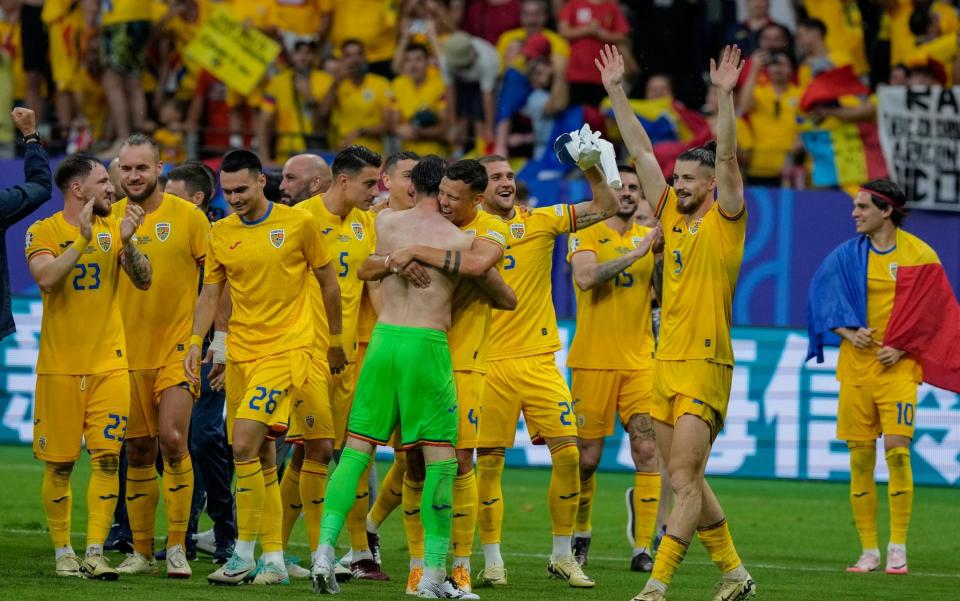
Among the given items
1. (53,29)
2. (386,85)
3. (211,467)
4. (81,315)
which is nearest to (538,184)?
(386,85)

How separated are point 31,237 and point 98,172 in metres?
0.60

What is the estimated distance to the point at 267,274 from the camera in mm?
9930

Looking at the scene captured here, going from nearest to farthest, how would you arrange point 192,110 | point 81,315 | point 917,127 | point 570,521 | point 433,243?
point 433,243, point 81,315, point 570,521, point 917,127, point 192,110

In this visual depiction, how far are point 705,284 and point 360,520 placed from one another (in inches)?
117

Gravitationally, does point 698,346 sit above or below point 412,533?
above

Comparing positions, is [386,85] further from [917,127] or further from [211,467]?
[211,467]

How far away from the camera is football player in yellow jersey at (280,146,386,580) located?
10.5 meters

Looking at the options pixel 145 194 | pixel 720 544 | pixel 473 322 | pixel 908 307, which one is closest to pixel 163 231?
pixel 145 194

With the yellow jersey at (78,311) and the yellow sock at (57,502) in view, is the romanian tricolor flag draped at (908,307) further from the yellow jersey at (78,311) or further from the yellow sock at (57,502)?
the yellow sock at (57,502)

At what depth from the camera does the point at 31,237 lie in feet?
32.9

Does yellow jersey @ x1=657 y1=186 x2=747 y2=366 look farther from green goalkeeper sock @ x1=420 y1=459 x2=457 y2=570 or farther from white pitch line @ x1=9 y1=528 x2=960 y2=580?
white pitch line @ x1=9 y1=528 x2=960 y2=580

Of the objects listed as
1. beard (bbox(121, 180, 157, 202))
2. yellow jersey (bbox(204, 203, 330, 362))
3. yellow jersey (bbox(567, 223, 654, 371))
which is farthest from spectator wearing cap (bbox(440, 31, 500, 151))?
yellow jersey (bbox(204, 203, 330, 362))

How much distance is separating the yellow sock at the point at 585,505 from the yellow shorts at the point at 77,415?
3.62 meters

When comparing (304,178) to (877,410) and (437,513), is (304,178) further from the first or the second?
(877,410)
